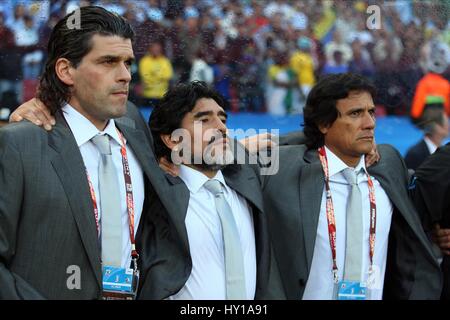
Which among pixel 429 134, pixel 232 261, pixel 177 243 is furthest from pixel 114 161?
pixel 429 134

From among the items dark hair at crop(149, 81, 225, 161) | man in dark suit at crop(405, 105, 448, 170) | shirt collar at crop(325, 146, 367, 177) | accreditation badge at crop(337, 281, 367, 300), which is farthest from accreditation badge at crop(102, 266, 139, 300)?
man in dark suit at crop(405, 105, 448, 170)

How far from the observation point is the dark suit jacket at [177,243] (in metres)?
3.80

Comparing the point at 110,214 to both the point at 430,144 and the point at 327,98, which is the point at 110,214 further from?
the point at 430,144

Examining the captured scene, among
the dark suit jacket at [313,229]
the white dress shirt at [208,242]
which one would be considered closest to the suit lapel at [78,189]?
the white dress shirt at [208,242]

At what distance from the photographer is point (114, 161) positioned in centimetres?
387

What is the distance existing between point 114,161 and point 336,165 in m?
1.10

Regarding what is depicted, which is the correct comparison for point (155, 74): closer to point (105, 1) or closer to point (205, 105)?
point (105, 1)

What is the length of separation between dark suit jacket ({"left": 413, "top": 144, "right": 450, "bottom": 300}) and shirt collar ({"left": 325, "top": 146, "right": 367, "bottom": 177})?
34 cm

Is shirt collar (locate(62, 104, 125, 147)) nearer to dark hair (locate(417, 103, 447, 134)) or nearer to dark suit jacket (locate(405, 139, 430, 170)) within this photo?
dark suit jacket (locate(405, 139, 430, 170))

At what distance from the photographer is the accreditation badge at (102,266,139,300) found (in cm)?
368

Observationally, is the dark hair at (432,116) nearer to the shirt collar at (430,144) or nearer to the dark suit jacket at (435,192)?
the shirt collar at (430,144)

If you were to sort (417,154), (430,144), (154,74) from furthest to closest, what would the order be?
1. (430,144)
2. (417,154)
3. (154,74)

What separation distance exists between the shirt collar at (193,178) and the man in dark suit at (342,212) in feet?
1.25

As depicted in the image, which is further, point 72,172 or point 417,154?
point 417,154
